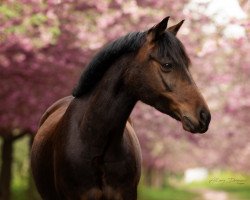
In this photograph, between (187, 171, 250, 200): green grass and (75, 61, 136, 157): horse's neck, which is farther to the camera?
(187, 171, 250, 200): green grass

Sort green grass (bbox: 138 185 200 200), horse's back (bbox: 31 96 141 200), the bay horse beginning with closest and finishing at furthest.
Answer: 1. the bay horse
2. horse's back (bbox: 31 96 141 200)
3. green grass (bbox: 138 185 200 200)

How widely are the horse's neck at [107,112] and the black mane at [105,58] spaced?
7cm

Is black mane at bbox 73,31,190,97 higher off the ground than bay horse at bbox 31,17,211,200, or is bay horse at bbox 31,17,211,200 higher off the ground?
black mane at bbox 73,31,190,97

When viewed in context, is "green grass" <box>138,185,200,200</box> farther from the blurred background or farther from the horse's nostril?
the horse's nostril

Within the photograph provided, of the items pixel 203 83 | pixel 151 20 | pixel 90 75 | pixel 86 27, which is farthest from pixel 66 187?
pixel 203 83

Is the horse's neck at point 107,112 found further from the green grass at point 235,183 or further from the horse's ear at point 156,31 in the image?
the green grass at point 235,183

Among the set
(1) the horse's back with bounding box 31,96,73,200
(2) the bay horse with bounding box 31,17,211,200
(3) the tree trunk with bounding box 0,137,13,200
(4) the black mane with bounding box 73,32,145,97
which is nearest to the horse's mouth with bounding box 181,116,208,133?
(2) the bay horse with bounding box 31,17,211,200

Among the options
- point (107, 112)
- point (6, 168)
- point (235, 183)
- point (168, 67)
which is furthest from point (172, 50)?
point (235, 183)

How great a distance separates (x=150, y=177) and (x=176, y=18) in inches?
1279

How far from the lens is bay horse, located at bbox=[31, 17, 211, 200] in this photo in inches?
188

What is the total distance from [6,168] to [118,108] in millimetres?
13957

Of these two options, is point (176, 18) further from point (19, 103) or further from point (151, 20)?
point (19, 103)

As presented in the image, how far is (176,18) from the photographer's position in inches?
784

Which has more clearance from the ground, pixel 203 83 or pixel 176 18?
pixel 176 18
